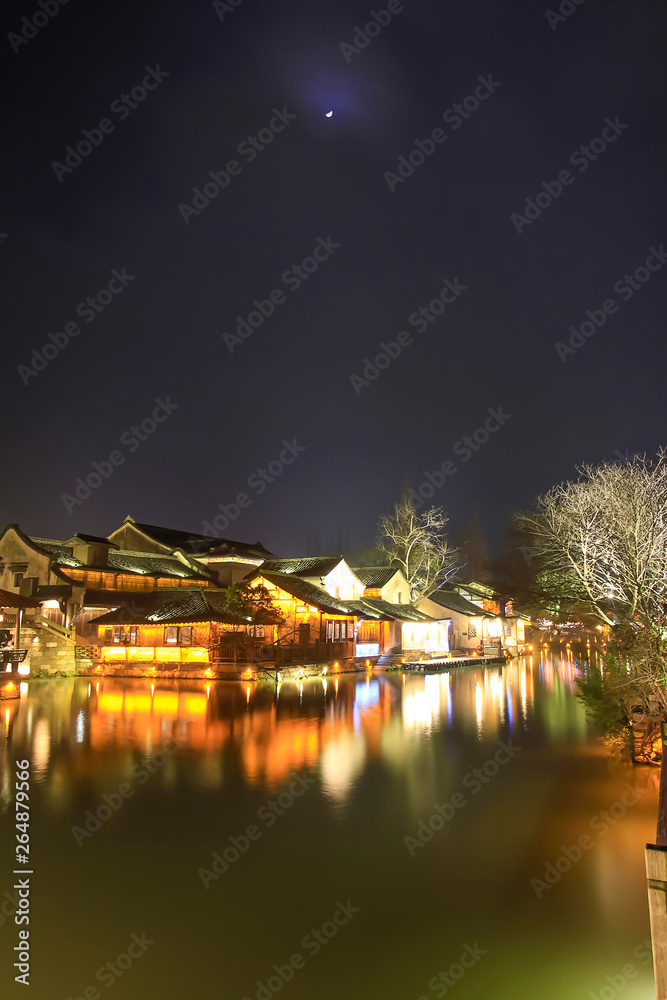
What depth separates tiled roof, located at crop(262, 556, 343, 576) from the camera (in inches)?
1932

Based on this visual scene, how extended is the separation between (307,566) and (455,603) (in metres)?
17.0

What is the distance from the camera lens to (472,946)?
707cm

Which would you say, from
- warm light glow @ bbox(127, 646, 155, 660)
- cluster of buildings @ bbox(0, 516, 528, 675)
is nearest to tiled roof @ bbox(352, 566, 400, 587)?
cluster of buildings @ bbox(0, 516, 528, 675)

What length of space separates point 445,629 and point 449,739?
129 feet

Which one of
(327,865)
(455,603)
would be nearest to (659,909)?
(327,865)

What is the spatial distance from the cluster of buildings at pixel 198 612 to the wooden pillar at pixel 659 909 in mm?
29394

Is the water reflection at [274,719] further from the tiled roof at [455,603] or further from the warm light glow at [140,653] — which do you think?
the tiled roof at [455,603]

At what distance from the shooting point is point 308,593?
44375 mm

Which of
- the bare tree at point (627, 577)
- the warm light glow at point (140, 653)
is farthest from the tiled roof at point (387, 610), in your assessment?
the bare tree at point (627, 577)

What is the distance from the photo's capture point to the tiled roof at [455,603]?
5772 centimetres

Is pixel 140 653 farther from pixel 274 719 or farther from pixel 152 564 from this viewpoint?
pixel 274 719

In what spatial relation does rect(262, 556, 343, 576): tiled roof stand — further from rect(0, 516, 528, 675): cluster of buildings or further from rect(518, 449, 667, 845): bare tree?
rect(518, 449, 667, 845): bare tree

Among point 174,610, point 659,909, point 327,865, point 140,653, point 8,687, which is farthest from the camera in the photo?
point 174,610

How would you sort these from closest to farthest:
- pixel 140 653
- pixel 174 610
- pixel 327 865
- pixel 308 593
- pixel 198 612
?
pixel 327 865, pixel 198 612, pixel 140 653, pixel 174 610, pixel 308 593
